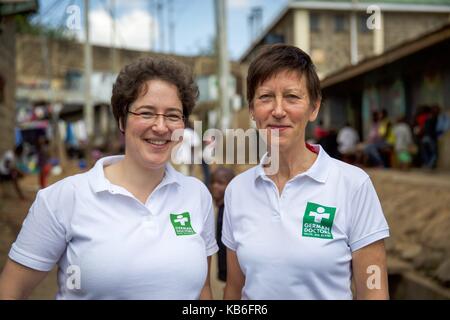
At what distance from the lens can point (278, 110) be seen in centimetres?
171

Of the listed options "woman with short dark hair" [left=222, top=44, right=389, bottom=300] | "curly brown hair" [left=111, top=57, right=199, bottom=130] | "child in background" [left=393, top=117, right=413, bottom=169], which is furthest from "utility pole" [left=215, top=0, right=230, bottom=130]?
"woman with short dark hair" [left=222, top=44, right=389, bottom=300]

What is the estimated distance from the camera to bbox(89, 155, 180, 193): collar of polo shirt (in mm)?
1840

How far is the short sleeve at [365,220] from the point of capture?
1686mm

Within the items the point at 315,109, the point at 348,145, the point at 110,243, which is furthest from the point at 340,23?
the point at 110,243

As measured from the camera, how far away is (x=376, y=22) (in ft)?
7.66

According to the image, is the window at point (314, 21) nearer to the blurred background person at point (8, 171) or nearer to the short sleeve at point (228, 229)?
the blurred background person at point (8, 171)

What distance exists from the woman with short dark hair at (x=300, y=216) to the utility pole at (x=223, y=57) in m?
10.2

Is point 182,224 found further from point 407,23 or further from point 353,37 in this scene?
point 407,23

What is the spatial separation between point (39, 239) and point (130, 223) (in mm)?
301

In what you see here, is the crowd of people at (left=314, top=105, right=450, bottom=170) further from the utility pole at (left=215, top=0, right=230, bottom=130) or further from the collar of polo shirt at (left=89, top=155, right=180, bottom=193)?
the collar of polo shirt at (left=89, top=155, right=180, bottom=193)

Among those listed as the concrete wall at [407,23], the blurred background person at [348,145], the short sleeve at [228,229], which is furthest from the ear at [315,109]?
the concrete wall at [407,23]

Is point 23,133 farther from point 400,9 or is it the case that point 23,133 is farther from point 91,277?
point 91,277

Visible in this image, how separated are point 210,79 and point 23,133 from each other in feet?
38.4
